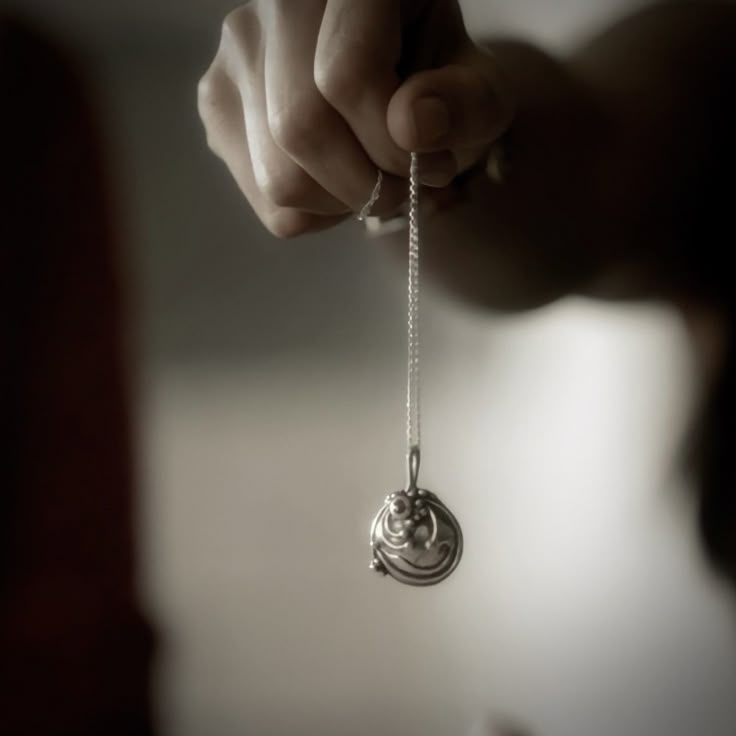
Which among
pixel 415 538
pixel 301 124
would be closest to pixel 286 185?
pixel 301 124

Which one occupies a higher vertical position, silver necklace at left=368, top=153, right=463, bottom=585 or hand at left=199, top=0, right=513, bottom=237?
hand at left=199, top=0, right=513, bottom=237

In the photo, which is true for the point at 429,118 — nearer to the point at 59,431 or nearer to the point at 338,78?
the point at 338,78

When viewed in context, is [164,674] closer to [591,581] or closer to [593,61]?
[591,581]

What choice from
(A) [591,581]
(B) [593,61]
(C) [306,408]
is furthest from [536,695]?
(B) [593,61]

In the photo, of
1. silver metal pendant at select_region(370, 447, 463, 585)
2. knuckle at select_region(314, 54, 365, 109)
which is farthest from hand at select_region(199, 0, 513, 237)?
silver metal pendant at select_region(370, 447, 463, 585)

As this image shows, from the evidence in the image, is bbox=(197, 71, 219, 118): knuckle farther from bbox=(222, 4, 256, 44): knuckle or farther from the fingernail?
the fingernail

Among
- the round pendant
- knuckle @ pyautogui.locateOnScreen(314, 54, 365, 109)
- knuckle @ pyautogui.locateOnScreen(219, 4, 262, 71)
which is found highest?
knuckle @ pyautogui.locateOnScreen(219, 4, 262, 71)
